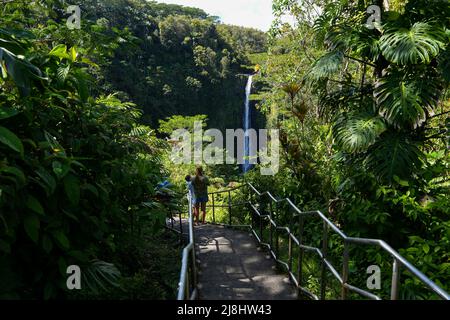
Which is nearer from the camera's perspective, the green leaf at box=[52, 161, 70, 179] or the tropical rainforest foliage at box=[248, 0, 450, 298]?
the green leaf at box=[52, 161, 70, 179]

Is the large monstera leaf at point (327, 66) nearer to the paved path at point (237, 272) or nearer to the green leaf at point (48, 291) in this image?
the paved path at point (237, 272)

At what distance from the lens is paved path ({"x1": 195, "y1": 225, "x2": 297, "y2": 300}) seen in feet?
12.2

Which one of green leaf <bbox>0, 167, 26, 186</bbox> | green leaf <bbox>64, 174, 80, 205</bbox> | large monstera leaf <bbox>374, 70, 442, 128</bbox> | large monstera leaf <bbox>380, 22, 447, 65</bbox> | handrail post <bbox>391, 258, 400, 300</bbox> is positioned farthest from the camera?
large monstera leaf <bbox>374, 70, 442, 128</bbox>

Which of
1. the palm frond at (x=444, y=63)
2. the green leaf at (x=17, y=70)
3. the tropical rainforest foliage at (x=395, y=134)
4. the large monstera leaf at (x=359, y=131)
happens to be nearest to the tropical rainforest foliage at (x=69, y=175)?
the green leaf at (x=17, y=70)

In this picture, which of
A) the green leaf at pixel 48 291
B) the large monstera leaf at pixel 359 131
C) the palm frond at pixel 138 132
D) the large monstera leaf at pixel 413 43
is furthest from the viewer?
the palm frond at pixel 138 132

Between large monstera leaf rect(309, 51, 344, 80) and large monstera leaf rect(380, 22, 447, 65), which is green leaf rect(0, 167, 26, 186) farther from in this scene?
large monstera leaf rect(380, 22, 447, 65)

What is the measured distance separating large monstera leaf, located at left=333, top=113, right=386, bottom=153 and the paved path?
148 centimetres

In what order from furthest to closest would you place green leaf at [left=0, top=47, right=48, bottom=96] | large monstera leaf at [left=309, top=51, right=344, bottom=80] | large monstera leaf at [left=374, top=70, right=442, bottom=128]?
large monstera leaf at [left=309, top=51, right=344, bottom=80] → large monstera leaf at [left=374, top=70, right=442, bottom=128] → green leaf at [left=0, top=47, right=48, bottom=96]

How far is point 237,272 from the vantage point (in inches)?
172

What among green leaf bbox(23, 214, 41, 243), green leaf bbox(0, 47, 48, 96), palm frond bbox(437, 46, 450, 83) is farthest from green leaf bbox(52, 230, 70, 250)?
palm frond bbox(437, 46, 450, 83)

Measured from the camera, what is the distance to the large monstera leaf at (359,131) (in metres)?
3.87

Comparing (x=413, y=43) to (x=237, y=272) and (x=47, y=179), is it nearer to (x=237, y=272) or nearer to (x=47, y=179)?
(x=237, y=272)

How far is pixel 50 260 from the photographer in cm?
243

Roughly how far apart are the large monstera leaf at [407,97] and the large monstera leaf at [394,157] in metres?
0.17
